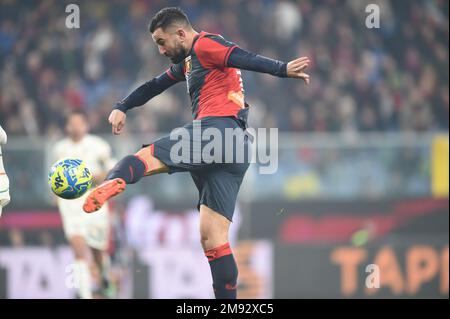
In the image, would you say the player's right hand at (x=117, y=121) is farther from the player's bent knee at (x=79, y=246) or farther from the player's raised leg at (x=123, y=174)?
the player's bent knee at (x=79, y=246)

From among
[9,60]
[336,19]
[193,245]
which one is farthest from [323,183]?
[9,60]

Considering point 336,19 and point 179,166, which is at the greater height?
point 336,19

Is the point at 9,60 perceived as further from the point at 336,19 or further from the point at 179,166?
the point at 179,166

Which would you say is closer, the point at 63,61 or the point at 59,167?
the point at 59,167

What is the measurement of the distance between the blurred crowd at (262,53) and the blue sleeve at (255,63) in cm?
677

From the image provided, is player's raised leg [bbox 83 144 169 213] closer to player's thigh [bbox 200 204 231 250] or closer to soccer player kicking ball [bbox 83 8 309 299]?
soccer player kicking ball [bbox 83 8 309 299]

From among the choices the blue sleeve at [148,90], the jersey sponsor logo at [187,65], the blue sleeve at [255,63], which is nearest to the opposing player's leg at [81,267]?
the blue sleeve at [148,90]

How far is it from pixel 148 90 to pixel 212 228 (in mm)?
1281

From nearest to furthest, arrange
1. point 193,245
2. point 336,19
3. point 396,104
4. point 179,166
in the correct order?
point 179,166
point 193,245
point 396,104
point 336,19

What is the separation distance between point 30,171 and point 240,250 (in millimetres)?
2861

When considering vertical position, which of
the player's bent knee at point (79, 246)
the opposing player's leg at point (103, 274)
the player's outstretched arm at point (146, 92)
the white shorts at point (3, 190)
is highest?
the player's outstretched arm at point (146, 92)

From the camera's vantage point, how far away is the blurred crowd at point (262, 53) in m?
13.7

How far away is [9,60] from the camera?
586 inches

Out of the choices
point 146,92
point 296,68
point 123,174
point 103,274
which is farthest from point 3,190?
point 103,274
